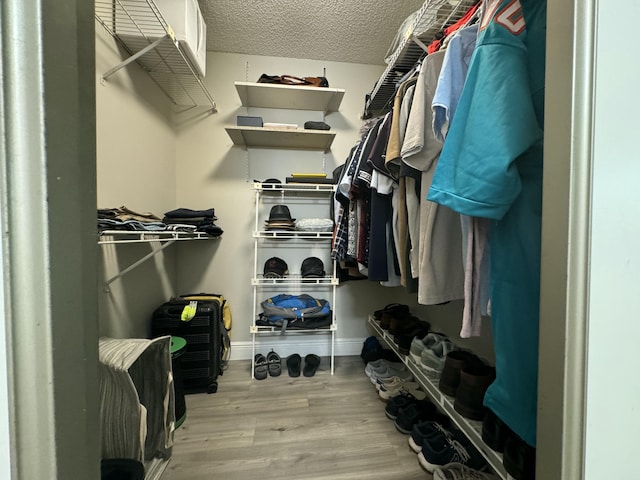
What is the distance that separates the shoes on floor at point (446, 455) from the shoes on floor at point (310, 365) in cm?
82

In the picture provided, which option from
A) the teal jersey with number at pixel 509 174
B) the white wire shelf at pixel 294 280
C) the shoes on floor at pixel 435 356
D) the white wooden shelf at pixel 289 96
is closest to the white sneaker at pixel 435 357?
the shoes on floor at pixel 435 356

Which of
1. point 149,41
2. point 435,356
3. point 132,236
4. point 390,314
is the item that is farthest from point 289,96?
point 435,356

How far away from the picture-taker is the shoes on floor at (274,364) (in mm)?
1737

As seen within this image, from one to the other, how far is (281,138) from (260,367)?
161 centimetres

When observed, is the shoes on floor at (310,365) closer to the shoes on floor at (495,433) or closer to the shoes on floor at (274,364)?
the shoes on floor at (274,364)

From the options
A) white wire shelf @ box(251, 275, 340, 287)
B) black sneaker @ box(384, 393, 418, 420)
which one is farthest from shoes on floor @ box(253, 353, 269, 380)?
black sneaker @ box(384, 393, 418, 420)

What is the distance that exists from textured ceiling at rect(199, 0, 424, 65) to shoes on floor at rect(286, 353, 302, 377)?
226 centimetres

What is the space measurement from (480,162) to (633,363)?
37 centimetres

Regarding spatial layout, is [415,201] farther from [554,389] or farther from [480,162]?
[554,389]

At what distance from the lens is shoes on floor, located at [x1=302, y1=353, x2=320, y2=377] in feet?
5.72

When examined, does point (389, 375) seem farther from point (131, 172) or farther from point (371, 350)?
point (131, 172)

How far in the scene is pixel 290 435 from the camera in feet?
4.00

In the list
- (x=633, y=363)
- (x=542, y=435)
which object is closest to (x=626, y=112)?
(x=633, y=363)

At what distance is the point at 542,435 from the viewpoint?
1.29 ft
